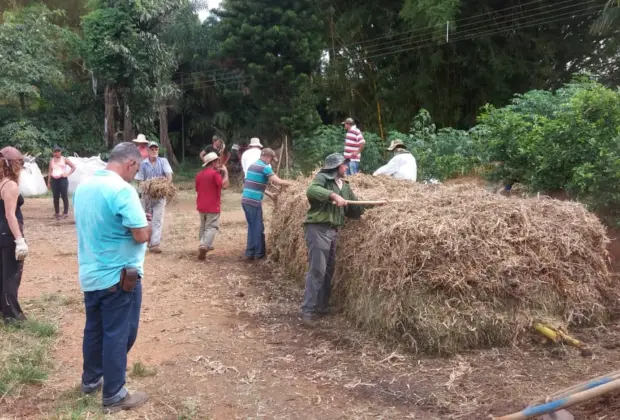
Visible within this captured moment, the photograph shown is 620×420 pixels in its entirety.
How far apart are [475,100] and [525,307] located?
1686 cm

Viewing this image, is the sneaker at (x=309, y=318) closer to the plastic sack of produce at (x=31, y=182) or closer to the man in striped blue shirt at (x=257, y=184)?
the man in striped blue shirt at (x=257, y=184)

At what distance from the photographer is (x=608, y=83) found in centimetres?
1958

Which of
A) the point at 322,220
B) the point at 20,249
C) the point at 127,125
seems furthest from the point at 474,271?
the point at 127,125

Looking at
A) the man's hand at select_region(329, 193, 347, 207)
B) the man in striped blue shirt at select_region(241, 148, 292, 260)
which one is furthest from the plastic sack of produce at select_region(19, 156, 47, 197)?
the man's hand at select_region(329, 193, 347, 207)

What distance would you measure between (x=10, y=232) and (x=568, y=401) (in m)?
4.79

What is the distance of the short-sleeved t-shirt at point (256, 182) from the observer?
8547 millimetres

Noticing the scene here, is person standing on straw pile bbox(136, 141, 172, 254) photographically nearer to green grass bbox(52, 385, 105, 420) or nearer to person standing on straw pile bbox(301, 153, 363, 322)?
person standing on straw pile bbox(301, 153, 363, 322)

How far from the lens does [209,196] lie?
8773 millimetres

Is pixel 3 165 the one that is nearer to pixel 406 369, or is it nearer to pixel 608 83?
pixel 406 369

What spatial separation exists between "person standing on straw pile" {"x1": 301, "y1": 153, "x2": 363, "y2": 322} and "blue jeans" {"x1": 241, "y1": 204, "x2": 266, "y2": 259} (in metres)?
2.90

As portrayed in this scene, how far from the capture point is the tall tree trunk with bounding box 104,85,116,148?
908 inches

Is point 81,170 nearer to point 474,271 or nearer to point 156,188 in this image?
point 156,188

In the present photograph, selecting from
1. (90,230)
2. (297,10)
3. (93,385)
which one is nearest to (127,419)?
(93,385)

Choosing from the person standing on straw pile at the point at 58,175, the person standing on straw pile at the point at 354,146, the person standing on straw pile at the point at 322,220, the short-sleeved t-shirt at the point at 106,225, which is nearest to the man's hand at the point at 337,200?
the person standing on straw pile at the point at 322,220
